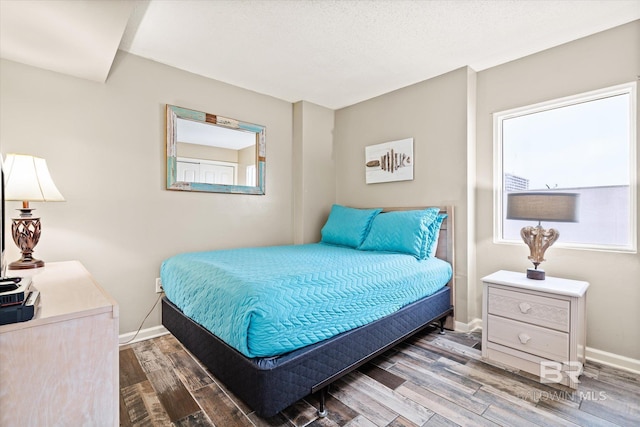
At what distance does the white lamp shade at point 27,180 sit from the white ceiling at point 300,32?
711mm

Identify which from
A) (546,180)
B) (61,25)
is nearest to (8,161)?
(61,25)

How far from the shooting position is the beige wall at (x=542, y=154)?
6.90ft

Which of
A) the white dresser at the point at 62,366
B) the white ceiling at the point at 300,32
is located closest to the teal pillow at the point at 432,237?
the white ceiling at the point at 300,32

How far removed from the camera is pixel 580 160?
2.33 metres

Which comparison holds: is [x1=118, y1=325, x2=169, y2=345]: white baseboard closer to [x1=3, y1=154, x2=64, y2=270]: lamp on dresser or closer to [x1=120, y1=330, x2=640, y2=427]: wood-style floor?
[x1=120, y1=330, x2=640, y2=427]: wood-style floor

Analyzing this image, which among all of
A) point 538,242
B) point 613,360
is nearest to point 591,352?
point 613,360

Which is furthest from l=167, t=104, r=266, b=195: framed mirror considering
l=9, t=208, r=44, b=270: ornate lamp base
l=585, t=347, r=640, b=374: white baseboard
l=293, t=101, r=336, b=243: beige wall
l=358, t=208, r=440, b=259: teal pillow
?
l=585, t=347, r=640, b=374: white baseboard

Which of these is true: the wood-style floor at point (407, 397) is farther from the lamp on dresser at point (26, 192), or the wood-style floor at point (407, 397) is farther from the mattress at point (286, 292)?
the lamp on dresser at point (26, 192)

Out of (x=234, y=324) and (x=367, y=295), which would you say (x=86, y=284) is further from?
(x=367, y=295)

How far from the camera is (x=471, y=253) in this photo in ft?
9.18

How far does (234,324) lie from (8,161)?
1679mm

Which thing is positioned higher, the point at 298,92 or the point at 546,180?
the point at 298,92

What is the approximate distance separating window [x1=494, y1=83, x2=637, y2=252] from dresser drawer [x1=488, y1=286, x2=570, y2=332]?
2.14 ft

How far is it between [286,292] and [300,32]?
186 cm
